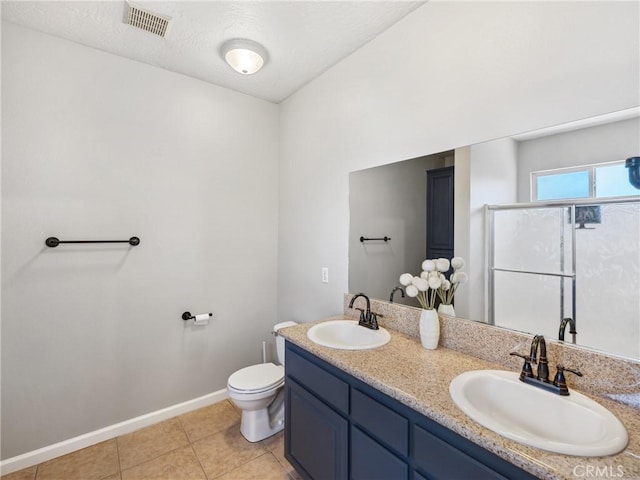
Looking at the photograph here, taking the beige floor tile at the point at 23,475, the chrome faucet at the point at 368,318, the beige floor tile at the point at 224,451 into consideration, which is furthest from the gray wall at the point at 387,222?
the beige floor tile at the point at 23,475

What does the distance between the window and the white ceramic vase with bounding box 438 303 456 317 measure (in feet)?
2.03

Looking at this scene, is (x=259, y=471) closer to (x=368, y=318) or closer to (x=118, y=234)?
(x=368, y=318)

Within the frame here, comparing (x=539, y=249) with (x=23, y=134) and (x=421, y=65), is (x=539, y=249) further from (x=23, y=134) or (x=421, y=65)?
(x=23, y=134)

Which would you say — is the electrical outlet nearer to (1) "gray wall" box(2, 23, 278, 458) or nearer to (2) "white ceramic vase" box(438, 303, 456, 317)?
(1) "gray wall" box(2, 23, 278, 458)

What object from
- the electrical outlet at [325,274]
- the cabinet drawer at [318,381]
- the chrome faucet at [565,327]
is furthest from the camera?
the electrical outlet at [325,274]

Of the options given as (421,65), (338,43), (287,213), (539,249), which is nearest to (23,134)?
(287,213)

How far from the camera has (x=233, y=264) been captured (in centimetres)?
262

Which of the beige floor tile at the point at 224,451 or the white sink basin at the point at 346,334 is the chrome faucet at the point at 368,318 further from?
the beige floor tile at the point at 224,451

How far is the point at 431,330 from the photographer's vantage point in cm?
147

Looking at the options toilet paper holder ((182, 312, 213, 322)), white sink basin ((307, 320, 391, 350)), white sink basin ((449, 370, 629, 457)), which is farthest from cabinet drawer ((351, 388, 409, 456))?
toilet paper holder ((182, 312, 213, 322))

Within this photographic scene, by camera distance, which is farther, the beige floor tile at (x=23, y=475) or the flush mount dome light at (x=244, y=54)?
the flush mount dome light at (x=244, y=54)

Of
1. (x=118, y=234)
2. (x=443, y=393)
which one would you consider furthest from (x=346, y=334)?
(x=118, y=234)

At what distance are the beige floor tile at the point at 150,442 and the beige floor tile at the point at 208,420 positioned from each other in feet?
0.18

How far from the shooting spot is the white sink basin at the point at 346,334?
1.68 m
